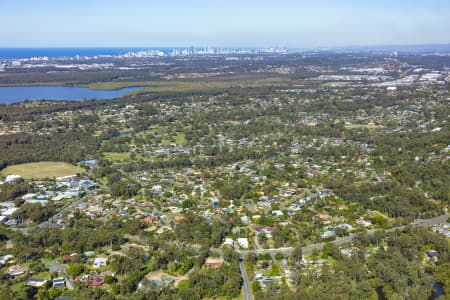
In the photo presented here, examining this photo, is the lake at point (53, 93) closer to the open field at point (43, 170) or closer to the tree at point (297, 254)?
the open field at point (43, 170)

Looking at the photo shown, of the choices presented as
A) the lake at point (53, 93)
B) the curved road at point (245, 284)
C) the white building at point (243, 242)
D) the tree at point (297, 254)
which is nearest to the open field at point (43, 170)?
the white building at point (243, 242)

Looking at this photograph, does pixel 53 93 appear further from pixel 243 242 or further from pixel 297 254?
pixel 297 254

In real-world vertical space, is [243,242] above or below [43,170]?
below

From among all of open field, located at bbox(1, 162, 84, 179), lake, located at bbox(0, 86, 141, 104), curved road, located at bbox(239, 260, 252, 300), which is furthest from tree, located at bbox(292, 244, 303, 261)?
lake, located at bbox(0, 86, 141, 104)

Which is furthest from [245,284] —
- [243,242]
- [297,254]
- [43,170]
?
[43,170]

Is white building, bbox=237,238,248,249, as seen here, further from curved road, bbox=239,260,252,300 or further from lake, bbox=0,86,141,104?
lake, bbox=0,86,141,104

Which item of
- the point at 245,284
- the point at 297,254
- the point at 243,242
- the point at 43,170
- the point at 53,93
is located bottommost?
the point at 245,284

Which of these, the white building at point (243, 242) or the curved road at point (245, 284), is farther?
the white building at point (243, 242)
